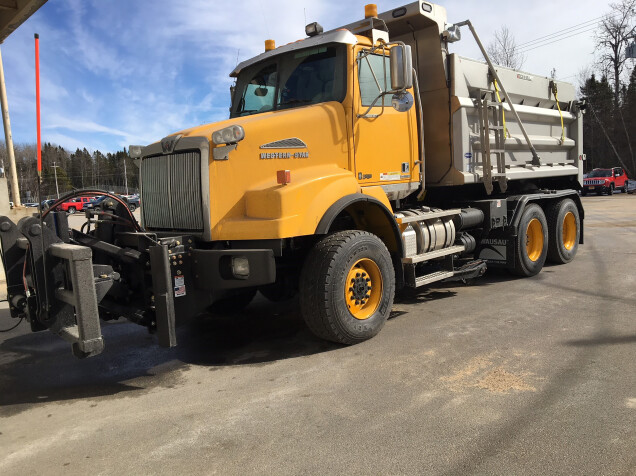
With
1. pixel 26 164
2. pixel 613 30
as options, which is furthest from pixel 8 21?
pixel 26 164

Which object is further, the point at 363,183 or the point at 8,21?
the point at 8,21

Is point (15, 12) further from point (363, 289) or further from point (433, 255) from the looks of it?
point (433, 255)

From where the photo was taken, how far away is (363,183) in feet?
17.8

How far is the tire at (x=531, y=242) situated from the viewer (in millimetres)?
7691

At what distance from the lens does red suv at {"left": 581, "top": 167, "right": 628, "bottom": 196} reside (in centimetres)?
3238

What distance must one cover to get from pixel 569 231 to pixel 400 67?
603 centimetres

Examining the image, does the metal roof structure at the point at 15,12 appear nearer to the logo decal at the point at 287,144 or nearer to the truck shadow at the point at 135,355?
the logo decal at the point at 287,144

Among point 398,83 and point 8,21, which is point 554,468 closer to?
point 398,83

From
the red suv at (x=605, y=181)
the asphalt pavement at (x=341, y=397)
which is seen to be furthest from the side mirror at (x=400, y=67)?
the red suv at (x=605, y=181)

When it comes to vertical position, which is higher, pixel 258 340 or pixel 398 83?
pixel 398 83

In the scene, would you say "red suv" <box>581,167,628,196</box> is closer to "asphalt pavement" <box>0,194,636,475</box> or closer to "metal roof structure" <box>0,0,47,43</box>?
"asphalt pavement" <box>0,194,636,475</box>

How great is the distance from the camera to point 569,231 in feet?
30.9

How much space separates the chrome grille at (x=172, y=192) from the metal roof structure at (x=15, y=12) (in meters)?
3.19

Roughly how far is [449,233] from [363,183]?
1797 millimetres
